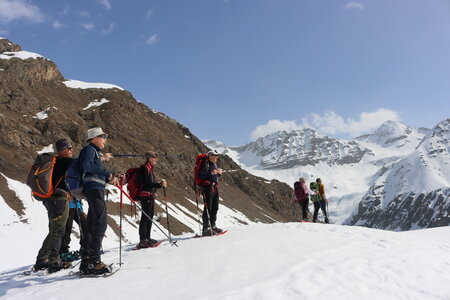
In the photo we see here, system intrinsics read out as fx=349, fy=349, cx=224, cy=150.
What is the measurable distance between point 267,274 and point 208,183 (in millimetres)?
5393

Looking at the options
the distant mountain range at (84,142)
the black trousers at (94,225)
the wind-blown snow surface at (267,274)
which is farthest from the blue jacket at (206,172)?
the distant mountain range at (84,142)

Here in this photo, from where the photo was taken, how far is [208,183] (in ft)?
38.8

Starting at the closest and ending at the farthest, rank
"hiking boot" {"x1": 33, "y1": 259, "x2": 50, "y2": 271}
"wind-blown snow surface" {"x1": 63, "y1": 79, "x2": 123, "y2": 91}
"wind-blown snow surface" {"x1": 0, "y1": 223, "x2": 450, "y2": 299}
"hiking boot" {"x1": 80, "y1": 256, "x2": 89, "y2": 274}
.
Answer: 1. "wind-blown snow surface" {"x1": 0, "y1": 223, "x2": 450, "y2": 299}
2. "hiking boot" {"x1": 80, "y1": 256, "x2": 89, "y2": 274}
3. "hiking boot" {"x1": 33, "y1": 259, "x2": 50, "y2": 271}
4. "wind-blown snow surface" {"x1": 63, "y1": 79, "x2": 123, "y2": 91}

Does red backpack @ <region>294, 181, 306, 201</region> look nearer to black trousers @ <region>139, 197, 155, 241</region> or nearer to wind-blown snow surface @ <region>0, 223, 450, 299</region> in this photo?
wind-blown snow surface @ <region>0, 223, 450, 299</region>

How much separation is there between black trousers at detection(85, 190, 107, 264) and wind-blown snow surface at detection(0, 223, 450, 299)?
56 cm

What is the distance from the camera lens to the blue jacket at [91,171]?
721cm

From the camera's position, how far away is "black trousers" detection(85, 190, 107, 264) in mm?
7258

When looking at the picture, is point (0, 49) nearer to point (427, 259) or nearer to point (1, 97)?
point (1, 97)

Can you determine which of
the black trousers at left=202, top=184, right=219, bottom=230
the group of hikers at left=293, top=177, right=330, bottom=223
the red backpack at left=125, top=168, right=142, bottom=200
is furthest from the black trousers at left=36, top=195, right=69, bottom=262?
the group of hikers at left=293, top=177, right=330, bottom=223

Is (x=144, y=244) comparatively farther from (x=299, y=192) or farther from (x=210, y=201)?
(x=299, y=192)

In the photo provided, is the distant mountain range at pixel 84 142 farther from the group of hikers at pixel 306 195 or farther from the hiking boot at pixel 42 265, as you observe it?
the hiking boot at pixel 42 265

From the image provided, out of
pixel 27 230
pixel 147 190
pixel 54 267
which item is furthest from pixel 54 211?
pixel 27 230

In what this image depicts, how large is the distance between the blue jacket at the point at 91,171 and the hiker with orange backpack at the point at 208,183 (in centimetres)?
471

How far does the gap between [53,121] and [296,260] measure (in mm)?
81499
